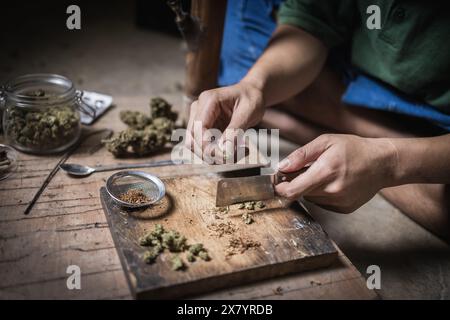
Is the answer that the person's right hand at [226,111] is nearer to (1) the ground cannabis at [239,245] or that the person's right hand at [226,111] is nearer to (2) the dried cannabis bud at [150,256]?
(1) the ground cannabis at [239,245]

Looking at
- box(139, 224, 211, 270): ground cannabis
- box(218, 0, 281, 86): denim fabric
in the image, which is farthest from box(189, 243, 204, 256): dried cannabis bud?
box(218, 0, 281, 86): denim fabric

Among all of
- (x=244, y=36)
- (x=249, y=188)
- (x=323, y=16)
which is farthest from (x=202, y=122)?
(x=244, y=36)

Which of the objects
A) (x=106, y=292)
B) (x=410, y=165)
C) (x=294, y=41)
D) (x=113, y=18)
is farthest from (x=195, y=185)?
(x=113, y=18)

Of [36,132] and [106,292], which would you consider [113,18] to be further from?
[106,292]

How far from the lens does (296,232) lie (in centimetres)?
120

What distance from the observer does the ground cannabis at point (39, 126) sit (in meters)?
1.40

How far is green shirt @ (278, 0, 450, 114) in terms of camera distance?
1.45m

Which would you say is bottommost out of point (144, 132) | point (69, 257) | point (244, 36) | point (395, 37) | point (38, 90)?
point (69, 257)

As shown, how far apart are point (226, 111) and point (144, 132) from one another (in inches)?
13.3

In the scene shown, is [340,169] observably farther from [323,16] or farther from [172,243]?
[323,16]

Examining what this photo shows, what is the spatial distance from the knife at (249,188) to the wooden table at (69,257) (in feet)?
0.84

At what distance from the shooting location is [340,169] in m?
1.16

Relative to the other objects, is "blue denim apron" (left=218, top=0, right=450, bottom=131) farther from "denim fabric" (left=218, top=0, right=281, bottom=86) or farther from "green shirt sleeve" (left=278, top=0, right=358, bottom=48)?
"green shirt sleeve" (left=278, top=0, right=358, bottom=48)

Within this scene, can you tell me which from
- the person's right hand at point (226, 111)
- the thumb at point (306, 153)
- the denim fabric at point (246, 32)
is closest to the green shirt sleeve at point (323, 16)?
the denim fabric at point (246, 32)
